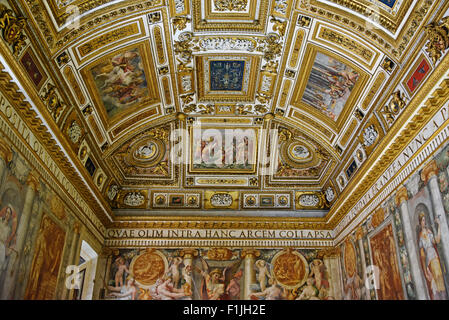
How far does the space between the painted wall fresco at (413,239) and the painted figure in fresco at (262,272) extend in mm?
3411

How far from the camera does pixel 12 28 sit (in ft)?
23.8

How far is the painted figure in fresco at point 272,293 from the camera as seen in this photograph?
13.7m

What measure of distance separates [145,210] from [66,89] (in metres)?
6.59

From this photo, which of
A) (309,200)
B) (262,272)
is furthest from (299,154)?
(262,272)

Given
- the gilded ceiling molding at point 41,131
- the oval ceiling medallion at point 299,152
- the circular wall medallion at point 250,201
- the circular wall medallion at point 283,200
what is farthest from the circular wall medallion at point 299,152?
the gilded ceiling molding at point 41,131

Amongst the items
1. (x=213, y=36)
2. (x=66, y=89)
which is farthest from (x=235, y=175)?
(x=66, y=89)

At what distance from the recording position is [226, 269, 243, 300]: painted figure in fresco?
45.3 feet

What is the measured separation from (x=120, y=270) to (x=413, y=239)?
9.97m

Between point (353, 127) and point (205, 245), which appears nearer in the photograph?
point (353, 127)

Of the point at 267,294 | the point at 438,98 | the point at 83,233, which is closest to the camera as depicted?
the point at 438,98

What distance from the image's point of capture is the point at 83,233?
486 inches

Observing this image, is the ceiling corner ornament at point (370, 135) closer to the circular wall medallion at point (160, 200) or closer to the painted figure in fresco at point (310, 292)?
the painted figure in fresco at point (310, 292)

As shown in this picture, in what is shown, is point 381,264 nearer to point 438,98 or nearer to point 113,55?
point 438,98

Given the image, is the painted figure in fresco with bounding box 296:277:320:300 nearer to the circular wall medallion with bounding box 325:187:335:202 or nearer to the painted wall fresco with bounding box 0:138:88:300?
the circular wall medallion with bounding box 325:187:335:202
